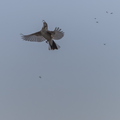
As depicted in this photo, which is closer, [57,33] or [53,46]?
[57,33]

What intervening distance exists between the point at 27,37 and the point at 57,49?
302mm

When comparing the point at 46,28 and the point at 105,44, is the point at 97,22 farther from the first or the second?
the point at 46,28

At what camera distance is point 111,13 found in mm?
2367

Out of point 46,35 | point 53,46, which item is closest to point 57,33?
point 46,35

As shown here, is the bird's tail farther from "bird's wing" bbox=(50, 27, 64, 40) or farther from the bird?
"bird's wing" bbox=(50, 27, 64, 40)

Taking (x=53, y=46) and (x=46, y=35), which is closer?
(x=46, y=35)

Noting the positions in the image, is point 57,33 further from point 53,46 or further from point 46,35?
point 53,46

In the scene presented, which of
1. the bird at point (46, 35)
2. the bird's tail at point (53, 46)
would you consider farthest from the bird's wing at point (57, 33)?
the bird's tail at point (53, 46)

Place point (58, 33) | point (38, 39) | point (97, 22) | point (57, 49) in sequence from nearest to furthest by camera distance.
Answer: point (58, 33) → point (38, 39) → point (57, 49) → point (97, 22)

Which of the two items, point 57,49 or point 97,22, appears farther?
point 97,22

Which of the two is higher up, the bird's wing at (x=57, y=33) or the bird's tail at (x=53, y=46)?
the bird's tail at (x=53, y=46)

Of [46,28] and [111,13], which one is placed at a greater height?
[111,13]

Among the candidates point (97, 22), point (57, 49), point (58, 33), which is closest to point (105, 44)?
point (97, 22)

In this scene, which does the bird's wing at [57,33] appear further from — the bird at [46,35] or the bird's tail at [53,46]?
the bird's tail at [53,46]
